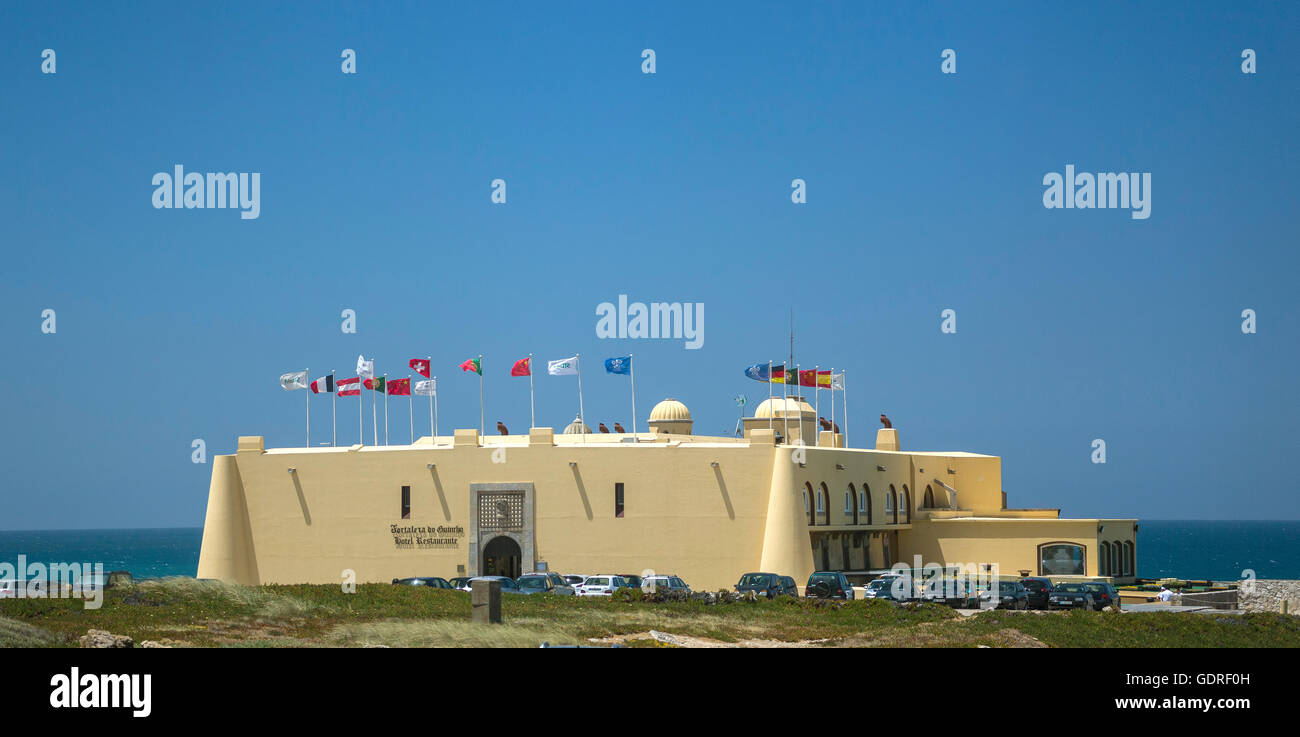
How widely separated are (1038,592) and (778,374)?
53.6 feet

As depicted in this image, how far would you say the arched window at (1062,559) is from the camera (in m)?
59.3

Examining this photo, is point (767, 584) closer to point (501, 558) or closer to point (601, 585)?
point (601, 585)

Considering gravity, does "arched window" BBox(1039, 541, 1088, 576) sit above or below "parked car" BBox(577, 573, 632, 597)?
below

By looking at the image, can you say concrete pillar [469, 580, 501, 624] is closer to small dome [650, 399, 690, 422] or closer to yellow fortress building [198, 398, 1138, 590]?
yellow fortress building [198, 398, 1138, 590]

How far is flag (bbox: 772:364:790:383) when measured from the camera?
55.9 meters

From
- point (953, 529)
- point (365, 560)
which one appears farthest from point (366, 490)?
point (953, 529)

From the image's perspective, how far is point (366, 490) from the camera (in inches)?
2175

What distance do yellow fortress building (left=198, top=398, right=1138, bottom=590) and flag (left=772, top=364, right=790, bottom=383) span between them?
3.16 meters

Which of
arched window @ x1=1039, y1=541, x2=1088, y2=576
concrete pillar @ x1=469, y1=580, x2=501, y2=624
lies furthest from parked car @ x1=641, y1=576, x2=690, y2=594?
arched window @ x1=1039, y1=541, x2=1088, y2=576
